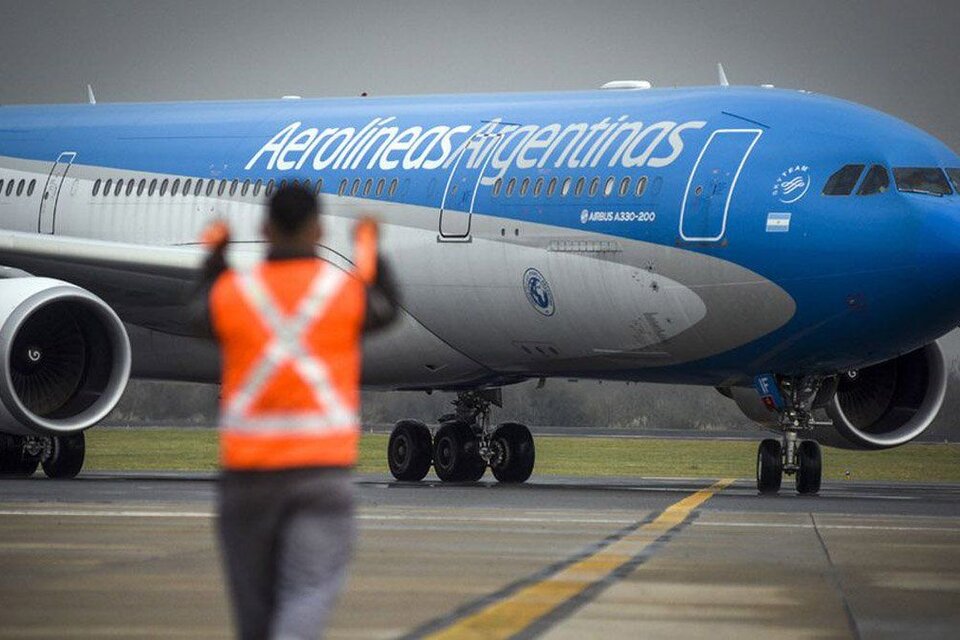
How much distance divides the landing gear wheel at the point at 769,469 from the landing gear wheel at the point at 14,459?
8.08m

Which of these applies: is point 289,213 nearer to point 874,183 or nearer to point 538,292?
point 874,183

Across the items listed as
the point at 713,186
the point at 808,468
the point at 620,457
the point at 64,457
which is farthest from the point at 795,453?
the point at 620,457

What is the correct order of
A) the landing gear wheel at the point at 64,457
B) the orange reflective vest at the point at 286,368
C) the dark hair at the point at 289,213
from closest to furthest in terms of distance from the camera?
1. the orange reflective vest at the point at 286,368
2. the dark hair at the point at 289,213
3. the landing gear wheel at the point at 64,457

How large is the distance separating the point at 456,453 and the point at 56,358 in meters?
4.98

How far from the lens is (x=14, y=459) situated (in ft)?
78.5

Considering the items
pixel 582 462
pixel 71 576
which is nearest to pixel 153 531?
pixel 71 576

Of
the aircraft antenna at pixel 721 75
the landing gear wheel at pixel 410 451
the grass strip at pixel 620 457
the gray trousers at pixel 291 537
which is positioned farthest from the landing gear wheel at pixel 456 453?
the gray trousers at pixel 291 537

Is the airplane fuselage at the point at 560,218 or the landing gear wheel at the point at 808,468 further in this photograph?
the landing gear wheel at the point at 808,468

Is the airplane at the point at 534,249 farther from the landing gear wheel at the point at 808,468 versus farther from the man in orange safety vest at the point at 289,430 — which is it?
the man in orange safety vest at the point at 289,430

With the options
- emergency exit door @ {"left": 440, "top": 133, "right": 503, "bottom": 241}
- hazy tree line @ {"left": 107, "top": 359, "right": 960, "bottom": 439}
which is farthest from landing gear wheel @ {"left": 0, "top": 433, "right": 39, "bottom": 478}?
hazy tree line @ {"left": 107, "top": 359, "right": 960, "bottom": 439}

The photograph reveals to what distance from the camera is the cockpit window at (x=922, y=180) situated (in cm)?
2000

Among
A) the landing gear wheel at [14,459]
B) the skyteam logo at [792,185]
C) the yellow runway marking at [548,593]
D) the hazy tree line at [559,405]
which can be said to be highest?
the skyteam logo at [792,185]

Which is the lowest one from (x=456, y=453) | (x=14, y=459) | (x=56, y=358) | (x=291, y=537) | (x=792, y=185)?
(x=291, y=537)

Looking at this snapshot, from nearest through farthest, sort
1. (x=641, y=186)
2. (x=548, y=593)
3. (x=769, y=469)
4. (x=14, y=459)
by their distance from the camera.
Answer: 1. (x=548, y=593)
2. (x=641, y=186)
3. (x=769, y=469)
4. (x=14, y=459)
